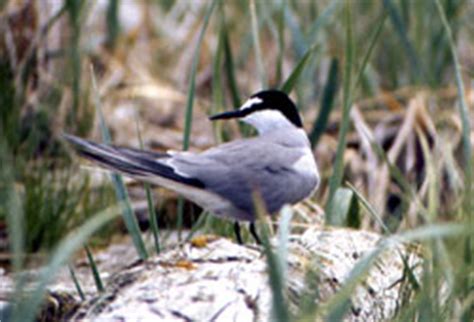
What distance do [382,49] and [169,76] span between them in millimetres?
982

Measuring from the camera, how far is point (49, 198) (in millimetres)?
3783

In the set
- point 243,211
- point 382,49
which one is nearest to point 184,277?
point 243,211

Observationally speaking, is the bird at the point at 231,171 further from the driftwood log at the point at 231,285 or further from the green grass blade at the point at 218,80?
the green grass blade at the point at 218,80

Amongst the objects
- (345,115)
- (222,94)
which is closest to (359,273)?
(345,115)

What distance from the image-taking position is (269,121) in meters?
3.25

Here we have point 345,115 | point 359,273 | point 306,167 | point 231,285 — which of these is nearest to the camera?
point 359,273

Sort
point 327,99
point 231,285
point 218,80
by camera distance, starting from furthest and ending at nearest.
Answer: point 327,99 → point 218,80 → point 231,285

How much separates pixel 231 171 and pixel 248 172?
0.05 metres

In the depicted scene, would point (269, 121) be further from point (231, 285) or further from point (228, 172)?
point (231, 285)

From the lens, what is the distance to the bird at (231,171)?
273 centimetres

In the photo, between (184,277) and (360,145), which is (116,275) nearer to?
(184,277)

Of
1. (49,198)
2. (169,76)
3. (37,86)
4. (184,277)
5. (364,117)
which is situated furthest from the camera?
(169,76)

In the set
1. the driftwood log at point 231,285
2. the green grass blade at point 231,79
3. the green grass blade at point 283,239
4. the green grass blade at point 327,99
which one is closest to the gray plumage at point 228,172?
the driftwood log at point 231,285

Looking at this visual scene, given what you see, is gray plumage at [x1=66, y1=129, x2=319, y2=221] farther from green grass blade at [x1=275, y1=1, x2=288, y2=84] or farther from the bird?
green grass blade at [x1=275, y1=1, x2=288, y2=84]
